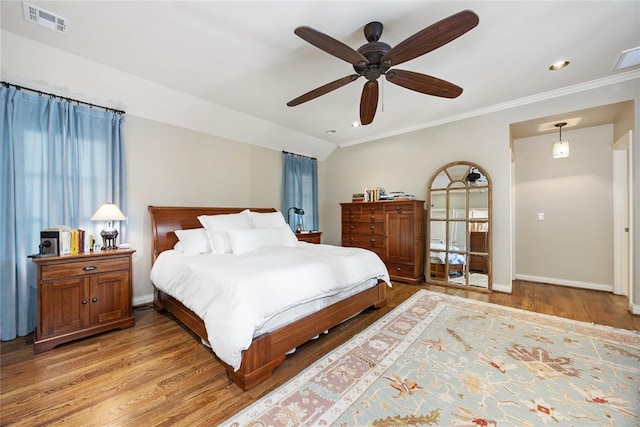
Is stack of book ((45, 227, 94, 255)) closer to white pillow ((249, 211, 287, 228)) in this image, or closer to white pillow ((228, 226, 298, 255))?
white pillow ((228, 226, 298, 255))

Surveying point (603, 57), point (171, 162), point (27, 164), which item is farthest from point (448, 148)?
point (27, 164)

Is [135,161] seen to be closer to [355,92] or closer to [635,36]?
[355,92]

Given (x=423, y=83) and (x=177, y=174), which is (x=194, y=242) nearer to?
(x=177, y=174)

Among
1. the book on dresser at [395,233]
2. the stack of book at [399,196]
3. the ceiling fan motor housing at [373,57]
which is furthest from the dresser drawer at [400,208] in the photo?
the ceiling fan motor housing at [373,57]

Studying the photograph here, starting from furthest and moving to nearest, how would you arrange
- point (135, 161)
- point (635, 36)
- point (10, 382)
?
1. point (135, 161)
2. point (635, 36)
3. point (10, 382)

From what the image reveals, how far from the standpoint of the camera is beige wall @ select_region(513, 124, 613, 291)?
3.70m

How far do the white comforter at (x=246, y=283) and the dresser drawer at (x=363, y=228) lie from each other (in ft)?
5.51

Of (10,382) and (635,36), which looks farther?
(635,36)

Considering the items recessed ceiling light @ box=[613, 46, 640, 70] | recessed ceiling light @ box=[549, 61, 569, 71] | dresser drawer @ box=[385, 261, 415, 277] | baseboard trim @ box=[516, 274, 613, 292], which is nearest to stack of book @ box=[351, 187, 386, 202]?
dresser drawer @ box=[385, 261, 415, 277]

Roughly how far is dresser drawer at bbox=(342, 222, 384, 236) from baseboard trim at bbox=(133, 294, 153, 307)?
3.29 meters

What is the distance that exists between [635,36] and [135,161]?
17.5 feet

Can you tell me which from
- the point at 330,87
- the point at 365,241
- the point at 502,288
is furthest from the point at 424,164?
the point at 330,87

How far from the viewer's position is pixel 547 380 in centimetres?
173

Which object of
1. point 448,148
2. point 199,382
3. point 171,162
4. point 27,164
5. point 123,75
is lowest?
point 199,382
